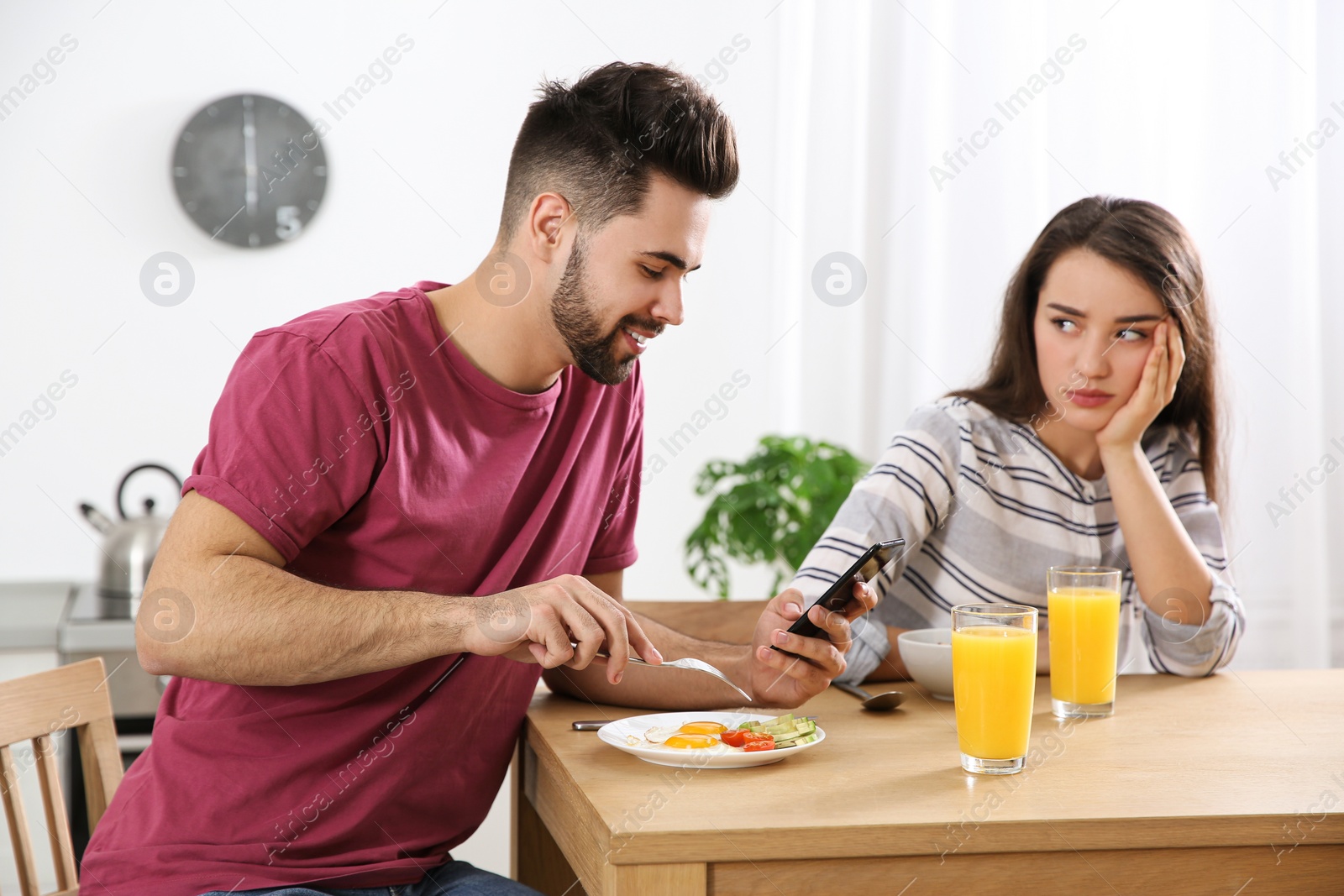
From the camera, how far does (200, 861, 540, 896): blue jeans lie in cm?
116

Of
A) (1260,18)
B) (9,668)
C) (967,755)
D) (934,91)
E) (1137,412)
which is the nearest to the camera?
(967,755)

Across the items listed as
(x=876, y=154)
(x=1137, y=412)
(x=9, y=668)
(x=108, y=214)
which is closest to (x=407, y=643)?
(x=1137, y=412)

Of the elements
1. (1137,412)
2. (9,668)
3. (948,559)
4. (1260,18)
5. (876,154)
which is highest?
(1260,18)

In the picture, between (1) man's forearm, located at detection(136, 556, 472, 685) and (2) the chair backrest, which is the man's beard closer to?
(1) man's forearm, located at detection(136, 556, 472, 685)

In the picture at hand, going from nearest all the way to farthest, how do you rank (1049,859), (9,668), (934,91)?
1. (1049,859)
2. (9,668)
3. (934,91)

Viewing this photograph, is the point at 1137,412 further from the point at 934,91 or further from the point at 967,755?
the point at 934,91

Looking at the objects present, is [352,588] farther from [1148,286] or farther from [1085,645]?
[1148,286]

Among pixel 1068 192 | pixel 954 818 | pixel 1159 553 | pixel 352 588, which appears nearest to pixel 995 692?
pixel 954 818

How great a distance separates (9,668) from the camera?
2.19m

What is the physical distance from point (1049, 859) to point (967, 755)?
14 centimetres

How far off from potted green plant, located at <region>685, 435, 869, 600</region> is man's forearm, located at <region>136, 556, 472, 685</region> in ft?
4.85

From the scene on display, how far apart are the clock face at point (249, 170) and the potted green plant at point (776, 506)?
120 cm

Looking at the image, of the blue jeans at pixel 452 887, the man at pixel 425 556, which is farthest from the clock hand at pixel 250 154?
the blue jeans at pixel 452 887

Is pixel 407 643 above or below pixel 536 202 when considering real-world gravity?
below
